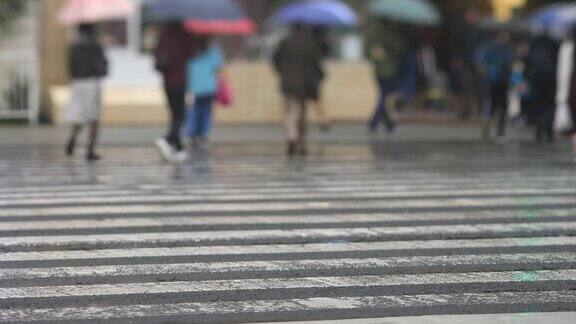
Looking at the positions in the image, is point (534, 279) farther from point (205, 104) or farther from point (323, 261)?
point (205, 104)

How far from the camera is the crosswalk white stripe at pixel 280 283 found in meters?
5.68

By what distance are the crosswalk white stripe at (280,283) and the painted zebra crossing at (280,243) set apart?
0.01 metres

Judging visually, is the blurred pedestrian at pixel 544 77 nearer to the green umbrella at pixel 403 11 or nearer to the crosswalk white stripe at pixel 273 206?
the green umbrella at pixel 403 11

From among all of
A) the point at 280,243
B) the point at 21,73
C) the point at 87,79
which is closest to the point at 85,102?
the point at 87,79

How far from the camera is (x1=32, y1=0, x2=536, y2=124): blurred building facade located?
2103cm

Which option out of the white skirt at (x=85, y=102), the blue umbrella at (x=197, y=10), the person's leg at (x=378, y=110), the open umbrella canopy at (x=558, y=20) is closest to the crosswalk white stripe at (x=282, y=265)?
the white skirt at (x=85, y=102)

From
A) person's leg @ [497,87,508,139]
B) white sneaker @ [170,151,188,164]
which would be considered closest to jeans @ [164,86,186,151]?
white sneaker @ [170,151,188,164]

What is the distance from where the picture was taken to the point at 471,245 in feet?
23.4

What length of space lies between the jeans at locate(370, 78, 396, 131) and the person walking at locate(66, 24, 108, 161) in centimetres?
625

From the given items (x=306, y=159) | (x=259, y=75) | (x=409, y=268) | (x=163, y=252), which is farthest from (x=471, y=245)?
(x=259, y=75)

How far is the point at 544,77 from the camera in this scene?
1717 cm

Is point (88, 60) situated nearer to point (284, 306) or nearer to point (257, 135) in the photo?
point (257, 135)

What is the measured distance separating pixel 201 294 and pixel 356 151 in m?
9.70

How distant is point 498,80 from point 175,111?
6.28 m
